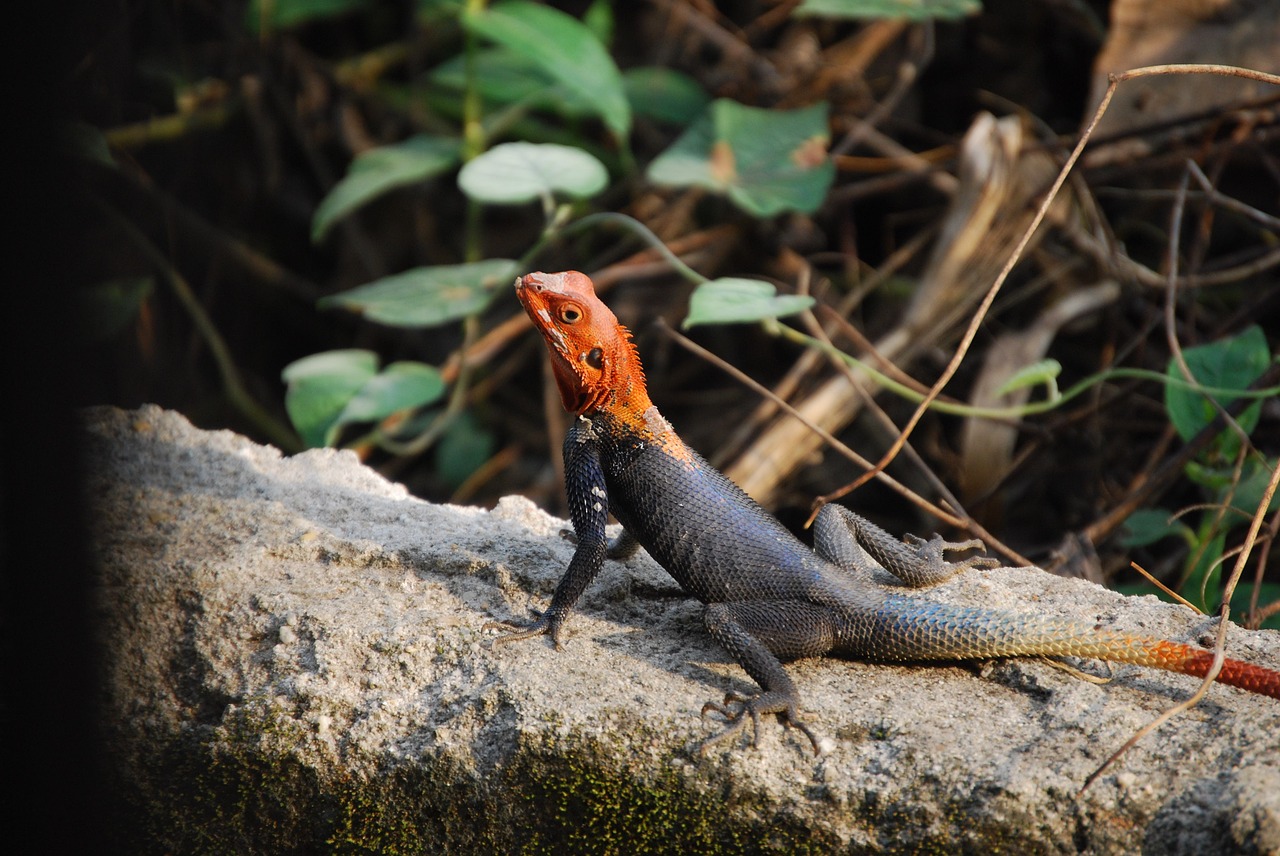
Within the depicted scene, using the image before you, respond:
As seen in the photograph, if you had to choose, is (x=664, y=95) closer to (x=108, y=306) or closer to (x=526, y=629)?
(x=526, y=629)

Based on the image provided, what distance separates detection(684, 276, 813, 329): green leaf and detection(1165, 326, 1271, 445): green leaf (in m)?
1.18

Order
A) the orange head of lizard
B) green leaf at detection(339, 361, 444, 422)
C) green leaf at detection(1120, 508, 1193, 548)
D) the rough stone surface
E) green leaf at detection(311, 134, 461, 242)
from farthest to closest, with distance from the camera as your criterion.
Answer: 1. green leaf at detection(311, 134, 461, 242)
2. green leaf at detection(339, 361, 444, 422)
3. green leaf at detection(1120, 508, 1193, 548)
4. the orange head of lizard
5. the rough stone surface

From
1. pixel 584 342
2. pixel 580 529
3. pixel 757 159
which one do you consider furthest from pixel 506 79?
pixel 580 529

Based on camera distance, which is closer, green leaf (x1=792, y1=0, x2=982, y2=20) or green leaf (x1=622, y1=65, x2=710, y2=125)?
green leaf (x1=792, y1=0, x2=982, y2=20)

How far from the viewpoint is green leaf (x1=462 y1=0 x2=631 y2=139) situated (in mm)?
4176

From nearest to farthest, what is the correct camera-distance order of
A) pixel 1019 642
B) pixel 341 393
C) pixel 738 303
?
pixel 1019 642, pixel 738 303, pixel 341 393

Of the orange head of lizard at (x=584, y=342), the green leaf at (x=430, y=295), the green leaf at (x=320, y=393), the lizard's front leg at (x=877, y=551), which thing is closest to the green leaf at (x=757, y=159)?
the green leaf at (x=430, y=295)

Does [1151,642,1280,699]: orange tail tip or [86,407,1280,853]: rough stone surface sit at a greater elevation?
[1151,642,1280,699]: orange tail tip

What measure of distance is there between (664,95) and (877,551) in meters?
2.97

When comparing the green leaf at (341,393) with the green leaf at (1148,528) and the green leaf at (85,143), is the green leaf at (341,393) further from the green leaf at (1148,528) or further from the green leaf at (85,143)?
the green leaf at (1148,528)

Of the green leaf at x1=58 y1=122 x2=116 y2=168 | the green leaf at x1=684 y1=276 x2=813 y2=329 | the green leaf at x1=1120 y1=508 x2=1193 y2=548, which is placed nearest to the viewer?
the green leaf at x1=58 y1=122 x2=116 y2=168

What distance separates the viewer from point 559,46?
424cm

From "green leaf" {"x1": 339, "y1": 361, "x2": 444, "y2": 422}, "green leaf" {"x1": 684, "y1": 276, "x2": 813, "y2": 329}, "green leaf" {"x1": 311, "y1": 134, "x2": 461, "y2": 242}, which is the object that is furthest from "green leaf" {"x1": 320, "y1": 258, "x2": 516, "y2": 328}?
"green leaf" {"x1": 684, "y1": 276, "x2": 813, "y2": 329}

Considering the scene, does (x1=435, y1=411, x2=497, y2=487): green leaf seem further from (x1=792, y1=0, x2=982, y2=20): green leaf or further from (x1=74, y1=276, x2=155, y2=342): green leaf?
(x1=74, y1=276, x2=155, y2=342): green leaf
